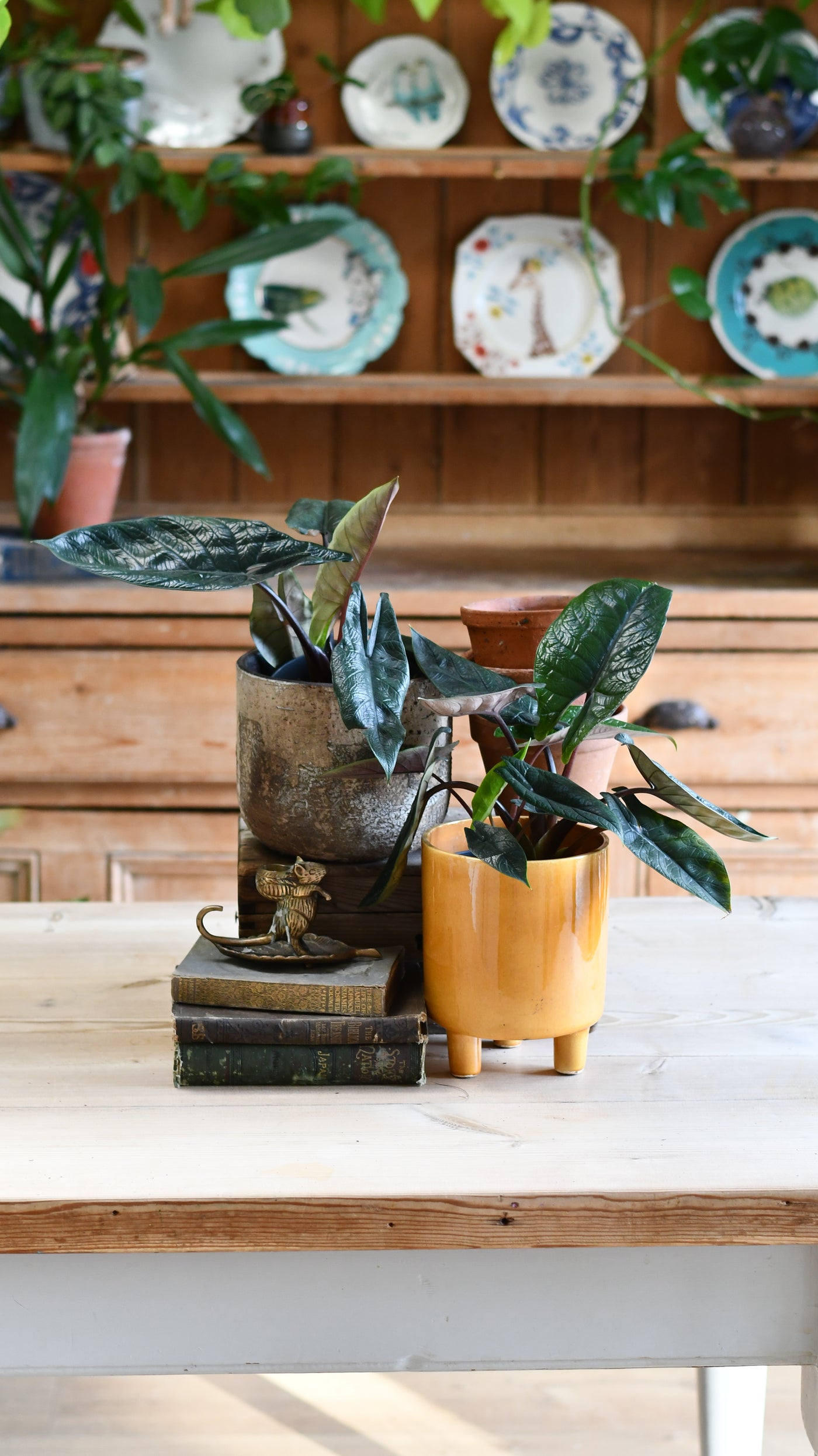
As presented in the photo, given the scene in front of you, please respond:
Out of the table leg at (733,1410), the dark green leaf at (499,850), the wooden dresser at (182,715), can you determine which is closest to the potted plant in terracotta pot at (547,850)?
the dark green leaf at (499,850)

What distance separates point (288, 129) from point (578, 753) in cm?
167

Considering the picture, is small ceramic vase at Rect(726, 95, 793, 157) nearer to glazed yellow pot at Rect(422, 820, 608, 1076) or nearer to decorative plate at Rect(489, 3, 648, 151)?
decorative plate at Rect(489, 3, 648, 151)

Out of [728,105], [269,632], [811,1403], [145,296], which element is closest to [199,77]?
[145,296]

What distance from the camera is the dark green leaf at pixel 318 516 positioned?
90 centimetres

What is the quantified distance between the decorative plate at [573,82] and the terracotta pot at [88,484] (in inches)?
35.0

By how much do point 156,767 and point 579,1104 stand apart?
1.31 metres

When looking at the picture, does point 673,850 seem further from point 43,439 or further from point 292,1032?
point 43,439

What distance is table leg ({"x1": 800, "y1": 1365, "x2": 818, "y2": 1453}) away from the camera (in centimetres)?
77

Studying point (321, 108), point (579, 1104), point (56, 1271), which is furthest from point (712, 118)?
point (56, 1271)

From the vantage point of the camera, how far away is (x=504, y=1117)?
2.57ft

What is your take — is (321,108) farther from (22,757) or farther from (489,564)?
(22,757)

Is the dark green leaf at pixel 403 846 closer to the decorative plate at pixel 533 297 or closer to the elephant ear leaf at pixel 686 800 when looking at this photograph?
the elephant ear leaf at pixel 686 800

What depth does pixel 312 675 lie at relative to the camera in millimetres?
922

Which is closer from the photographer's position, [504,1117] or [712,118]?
[504,1117]
